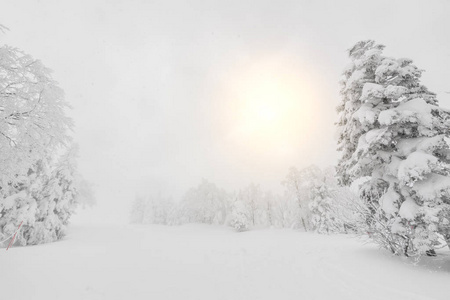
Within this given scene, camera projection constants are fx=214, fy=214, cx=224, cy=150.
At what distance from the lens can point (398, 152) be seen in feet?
31.8

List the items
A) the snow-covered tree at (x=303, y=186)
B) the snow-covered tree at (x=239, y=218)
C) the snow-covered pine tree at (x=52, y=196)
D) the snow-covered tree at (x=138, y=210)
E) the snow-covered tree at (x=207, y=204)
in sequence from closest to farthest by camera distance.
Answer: the snow-covered pine tree at (x=52, y=196) → the snow-covered tree at (x=303, y=186) → the snow-covered tree at (x=239, y=218) → the snow-covered tree at (x=207, y=204) → the snow-covered tree at (x=138, y=210)

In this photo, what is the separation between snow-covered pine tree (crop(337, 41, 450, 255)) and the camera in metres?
8.20

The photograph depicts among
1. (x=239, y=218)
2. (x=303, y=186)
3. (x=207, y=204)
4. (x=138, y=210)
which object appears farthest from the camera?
(x=138, y=210)

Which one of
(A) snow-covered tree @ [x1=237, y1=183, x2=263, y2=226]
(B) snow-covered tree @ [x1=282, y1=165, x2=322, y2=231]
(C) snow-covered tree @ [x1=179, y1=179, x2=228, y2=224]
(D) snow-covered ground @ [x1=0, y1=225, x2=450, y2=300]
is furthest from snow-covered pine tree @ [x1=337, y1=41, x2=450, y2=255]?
(C) snow-covered tree @ [x1=179, y1=179, x2=228, y2=224]

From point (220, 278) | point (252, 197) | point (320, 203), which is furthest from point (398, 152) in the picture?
point (252, 197)

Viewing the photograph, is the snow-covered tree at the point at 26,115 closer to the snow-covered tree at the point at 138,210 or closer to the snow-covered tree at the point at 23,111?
the snow-covered tree at the point at 23,111

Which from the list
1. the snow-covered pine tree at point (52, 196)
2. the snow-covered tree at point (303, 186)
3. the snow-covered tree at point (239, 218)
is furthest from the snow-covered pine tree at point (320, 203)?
the snow-covered pine tree at point (52, 196)

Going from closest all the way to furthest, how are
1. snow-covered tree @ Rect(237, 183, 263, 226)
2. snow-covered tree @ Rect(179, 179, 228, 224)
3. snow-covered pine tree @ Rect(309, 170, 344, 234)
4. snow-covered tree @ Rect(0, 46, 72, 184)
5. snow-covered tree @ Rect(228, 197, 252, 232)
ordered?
1. snow-covered tree @ Rect(0, 46, 72, 184)
2. snow-covered pine tree @ Rect(309, 170, 344, 234)
3. snow-covered tree @ Rect(228, 197, 252, 232)
4. snow-covered tree @ Rect(237, 183, 263, 226)
5. snow-covered tree @ Rect(179, 179, 228, 224)

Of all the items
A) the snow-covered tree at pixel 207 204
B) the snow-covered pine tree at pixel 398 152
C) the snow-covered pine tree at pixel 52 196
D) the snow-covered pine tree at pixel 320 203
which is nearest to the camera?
the snow-covered pine tree at pixel 398 152

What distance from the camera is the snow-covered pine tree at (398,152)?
26.9ft

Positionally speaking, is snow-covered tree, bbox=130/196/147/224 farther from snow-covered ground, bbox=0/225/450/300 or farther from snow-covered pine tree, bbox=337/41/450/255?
snow-covered pine tree, bbox=337/41/450/255

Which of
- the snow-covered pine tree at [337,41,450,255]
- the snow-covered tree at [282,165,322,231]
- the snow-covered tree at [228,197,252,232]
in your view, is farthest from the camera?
the snow-covered tree at [228,197,252,232]

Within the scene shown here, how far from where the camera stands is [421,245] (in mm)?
8281

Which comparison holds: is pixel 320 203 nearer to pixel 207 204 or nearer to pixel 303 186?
pixel 303 186
